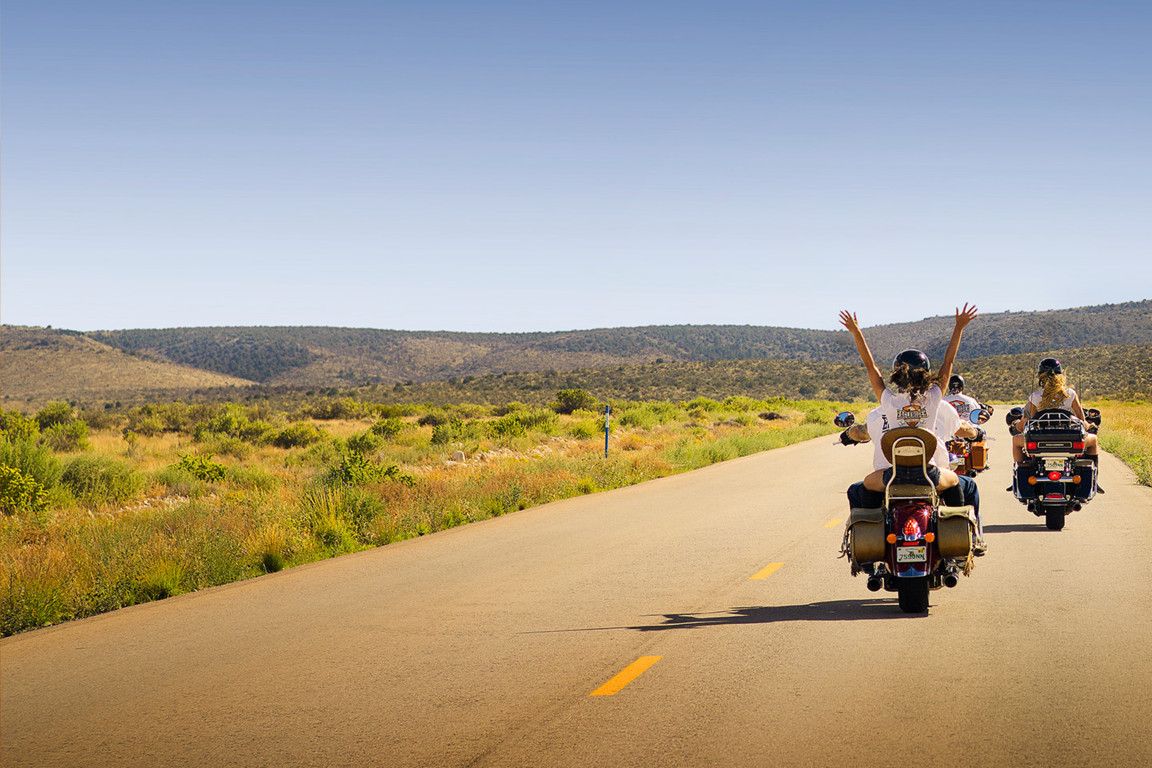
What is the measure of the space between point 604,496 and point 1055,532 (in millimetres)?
8319

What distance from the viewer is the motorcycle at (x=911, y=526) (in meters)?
9.02

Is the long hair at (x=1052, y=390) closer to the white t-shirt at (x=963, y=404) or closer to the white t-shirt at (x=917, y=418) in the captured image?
the white t-shirt at (x=963, y=404)

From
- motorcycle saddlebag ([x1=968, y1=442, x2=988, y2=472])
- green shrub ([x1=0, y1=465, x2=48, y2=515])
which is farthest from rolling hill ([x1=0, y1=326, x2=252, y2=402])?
motorcycle saddlebag ([x1=968, y1=442, x2=988, y2=472])

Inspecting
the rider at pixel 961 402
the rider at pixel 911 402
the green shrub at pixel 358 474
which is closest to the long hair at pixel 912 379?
the rider at pixel 911 402

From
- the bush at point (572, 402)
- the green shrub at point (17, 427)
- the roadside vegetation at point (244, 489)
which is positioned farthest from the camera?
the bush at point (572, 402)

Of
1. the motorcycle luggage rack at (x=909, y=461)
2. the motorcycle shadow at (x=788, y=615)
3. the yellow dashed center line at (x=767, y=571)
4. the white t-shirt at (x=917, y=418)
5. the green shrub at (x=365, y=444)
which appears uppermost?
the white t-shirt at (x=917, y=418)

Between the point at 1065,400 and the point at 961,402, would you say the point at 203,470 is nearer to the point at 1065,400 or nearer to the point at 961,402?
the point at 961,402

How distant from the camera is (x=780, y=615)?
948 centimetres

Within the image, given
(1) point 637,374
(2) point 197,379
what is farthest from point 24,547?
(2) point 197,379

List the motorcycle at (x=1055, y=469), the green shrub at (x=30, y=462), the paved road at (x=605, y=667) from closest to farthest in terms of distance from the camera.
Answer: the paved road at (x=605, y=667) < the motorcycle at (x=1055, y=469) < the green shrub at (x=30, y=462)

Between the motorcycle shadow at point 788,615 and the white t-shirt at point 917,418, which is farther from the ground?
the white t-shirt at point 917,418

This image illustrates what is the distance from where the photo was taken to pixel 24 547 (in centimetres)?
1305

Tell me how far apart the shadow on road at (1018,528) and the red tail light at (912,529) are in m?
6.51

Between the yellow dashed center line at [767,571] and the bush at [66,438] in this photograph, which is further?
the bush at [66,438]
